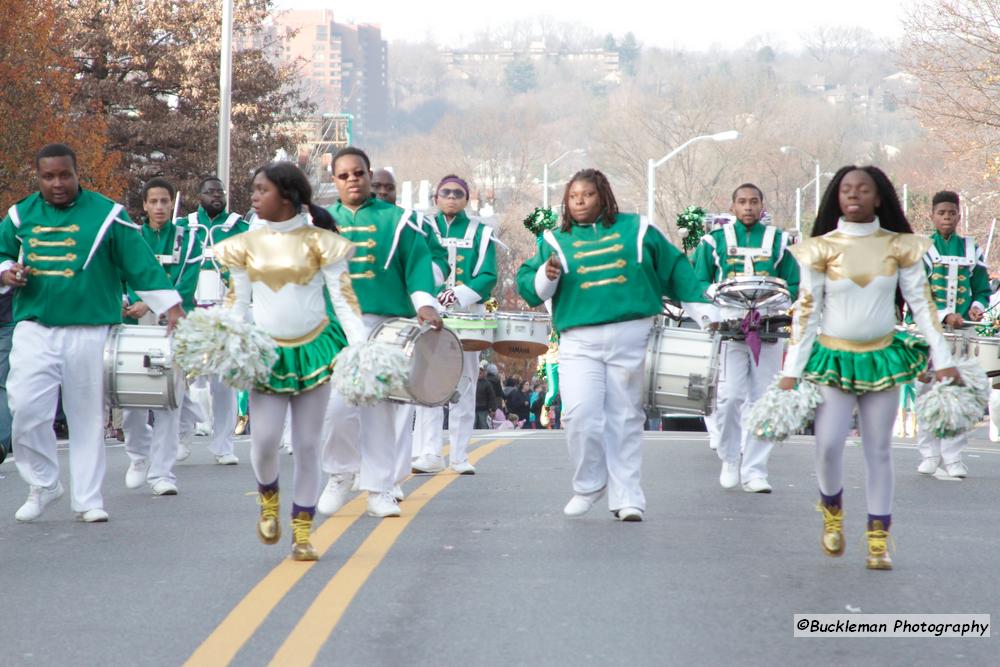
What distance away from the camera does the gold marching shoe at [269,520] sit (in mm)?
8812

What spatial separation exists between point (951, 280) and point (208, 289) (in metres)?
6.33

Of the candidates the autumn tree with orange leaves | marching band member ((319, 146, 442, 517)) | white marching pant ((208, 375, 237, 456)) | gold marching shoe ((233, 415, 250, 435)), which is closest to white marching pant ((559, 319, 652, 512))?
marching band member ((319, 146, 442, 517))

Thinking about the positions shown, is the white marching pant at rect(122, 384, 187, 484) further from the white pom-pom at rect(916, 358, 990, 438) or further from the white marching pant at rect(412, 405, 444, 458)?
the white pom-pom at rect(916, 358, 990, 438)

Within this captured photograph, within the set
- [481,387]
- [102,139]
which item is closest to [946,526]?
[481,387]

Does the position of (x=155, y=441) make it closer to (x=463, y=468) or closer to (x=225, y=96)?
(x=463, y=468)

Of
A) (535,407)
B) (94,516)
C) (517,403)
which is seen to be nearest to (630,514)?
(94,516)

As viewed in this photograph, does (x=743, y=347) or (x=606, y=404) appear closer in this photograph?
(x=606, y=404)

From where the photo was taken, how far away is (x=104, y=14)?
129ft

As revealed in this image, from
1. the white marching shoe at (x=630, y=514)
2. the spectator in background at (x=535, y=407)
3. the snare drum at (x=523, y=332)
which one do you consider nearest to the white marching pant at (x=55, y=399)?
the white marching shoe at (x=630, y=514)

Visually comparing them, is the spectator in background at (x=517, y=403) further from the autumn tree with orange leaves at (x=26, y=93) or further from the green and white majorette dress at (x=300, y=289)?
the green and white majorette dress at (x=300, y=289)

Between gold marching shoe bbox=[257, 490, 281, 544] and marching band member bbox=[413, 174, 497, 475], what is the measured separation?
191 inches

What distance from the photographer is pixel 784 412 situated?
8664 millimetres

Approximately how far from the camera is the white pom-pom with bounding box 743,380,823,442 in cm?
866

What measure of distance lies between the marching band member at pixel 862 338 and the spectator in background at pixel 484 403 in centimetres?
1923
